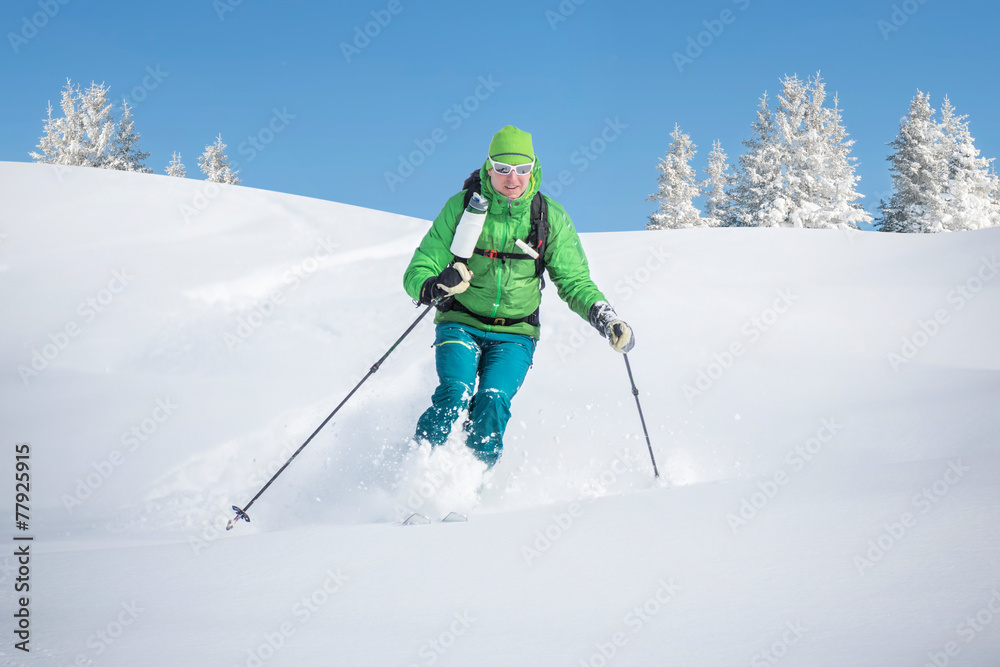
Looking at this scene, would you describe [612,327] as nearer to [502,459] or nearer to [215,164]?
[502,459]

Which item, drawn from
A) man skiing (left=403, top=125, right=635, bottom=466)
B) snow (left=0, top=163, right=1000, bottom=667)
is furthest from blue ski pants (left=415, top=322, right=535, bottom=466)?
snow (left=0, top=163, right=1000, bottom=667)

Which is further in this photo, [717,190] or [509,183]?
[717,190]

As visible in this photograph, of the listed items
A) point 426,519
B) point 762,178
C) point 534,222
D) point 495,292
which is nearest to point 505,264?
point 495,292

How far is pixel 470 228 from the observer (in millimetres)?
4223

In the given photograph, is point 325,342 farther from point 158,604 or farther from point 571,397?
point 158,604

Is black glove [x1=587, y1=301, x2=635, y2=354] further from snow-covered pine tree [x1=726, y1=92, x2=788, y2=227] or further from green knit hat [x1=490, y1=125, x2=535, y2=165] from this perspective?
snow-covered pine tree [x1=726, y1=92, x2=788, y2=227]

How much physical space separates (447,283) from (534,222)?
77cm

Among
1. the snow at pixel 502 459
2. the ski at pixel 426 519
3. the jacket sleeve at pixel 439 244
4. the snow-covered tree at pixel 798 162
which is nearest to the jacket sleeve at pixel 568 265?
the jacket sleeve at pixel 439 244

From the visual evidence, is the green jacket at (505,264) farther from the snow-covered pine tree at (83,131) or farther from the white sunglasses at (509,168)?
the snow-covered pine tree at (83,131)

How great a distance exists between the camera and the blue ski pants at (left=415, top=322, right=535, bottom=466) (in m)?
4.09

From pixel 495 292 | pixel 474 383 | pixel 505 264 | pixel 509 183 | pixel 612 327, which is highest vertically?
pixel 509 183

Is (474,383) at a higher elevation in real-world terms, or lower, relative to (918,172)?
lower

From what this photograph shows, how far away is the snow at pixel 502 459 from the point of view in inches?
73.1

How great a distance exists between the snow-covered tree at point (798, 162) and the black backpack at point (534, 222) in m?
26.3
